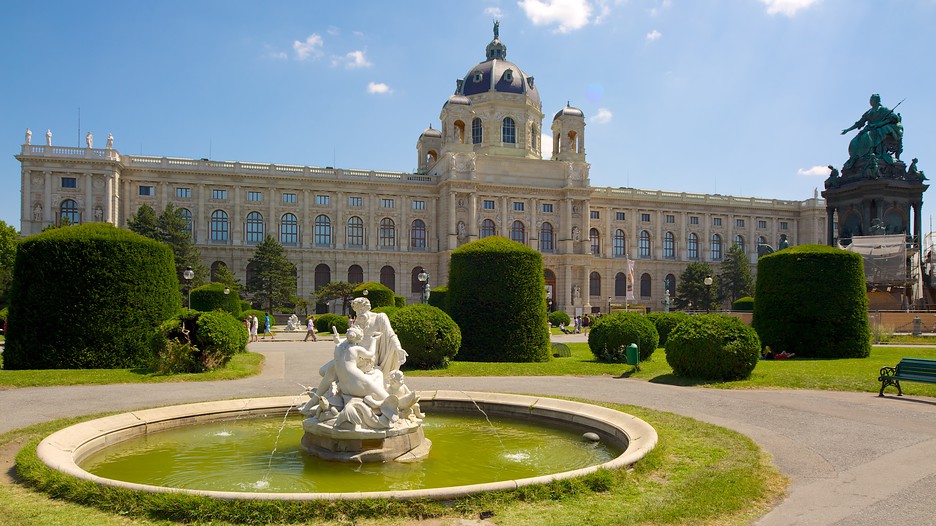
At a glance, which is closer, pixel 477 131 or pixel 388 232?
pixel 388 232

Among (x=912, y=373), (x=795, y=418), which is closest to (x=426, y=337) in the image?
(x=795, y=418)

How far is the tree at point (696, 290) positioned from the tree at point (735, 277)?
212 cm

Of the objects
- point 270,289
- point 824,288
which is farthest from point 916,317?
point 270,289

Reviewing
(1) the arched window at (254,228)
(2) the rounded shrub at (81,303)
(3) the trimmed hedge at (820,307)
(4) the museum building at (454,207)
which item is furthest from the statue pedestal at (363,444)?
(1) the arched window at (254,228)

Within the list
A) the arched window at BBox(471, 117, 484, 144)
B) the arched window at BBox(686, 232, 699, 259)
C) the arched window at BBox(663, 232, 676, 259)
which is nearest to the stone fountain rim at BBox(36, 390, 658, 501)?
the arched window at BBox(471, 117, 484, 144)

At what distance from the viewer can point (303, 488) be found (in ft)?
23.0

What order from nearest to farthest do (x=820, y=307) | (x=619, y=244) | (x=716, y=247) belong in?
(x=820, y=307) < (x=619, y=244) < (x=716, y=247)

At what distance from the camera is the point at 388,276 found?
71.1m

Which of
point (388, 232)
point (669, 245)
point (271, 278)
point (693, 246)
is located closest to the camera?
point (271, 278)

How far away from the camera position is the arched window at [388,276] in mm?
70875

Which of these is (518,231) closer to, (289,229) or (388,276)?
(388,276)

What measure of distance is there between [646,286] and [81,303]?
227 ft

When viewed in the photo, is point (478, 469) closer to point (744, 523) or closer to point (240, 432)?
point (744, 523)

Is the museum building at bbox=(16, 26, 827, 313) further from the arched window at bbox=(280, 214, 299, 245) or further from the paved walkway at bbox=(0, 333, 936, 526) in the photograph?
the paved walkway at bbox=(0, 333, 936, 526)
